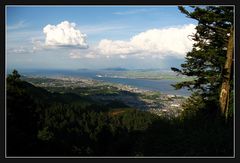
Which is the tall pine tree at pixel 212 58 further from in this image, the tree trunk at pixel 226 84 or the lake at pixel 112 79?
the lake at pixel 112 79

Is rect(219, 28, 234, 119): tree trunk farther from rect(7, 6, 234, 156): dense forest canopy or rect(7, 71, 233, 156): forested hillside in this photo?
rect(7, 71, 233, 156): forested hillside

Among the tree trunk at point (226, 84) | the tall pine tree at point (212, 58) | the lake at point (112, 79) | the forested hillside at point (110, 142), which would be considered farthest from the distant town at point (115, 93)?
the tree trunk at point (226, 84)

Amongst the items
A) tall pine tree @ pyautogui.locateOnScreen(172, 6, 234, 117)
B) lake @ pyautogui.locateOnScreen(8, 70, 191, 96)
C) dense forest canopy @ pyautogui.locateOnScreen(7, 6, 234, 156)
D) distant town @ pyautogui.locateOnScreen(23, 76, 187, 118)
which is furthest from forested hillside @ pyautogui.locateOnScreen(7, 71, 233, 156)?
tall pine tree @ pyautogui.locateOnScreen(172, 6, 234, 117)

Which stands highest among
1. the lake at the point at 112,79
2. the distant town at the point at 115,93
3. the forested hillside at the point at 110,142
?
the lake at the point at 112,79

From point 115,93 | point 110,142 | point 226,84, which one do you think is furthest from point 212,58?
point 110,142

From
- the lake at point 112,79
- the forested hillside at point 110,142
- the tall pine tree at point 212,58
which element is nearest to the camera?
the forested hillside at point 110,142

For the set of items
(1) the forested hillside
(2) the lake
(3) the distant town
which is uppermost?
(2) the lake

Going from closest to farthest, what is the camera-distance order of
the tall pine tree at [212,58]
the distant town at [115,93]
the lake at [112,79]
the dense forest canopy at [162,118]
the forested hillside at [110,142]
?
1. the forested hillside at [110,142]
2. the dense forest canopy at [162,118]
3. the lake at [112,79]
4. the distant town at [115,93]
5. the tall pine tree at [212,58]

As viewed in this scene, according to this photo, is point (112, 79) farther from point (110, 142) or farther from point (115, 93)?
point (110, 142)
